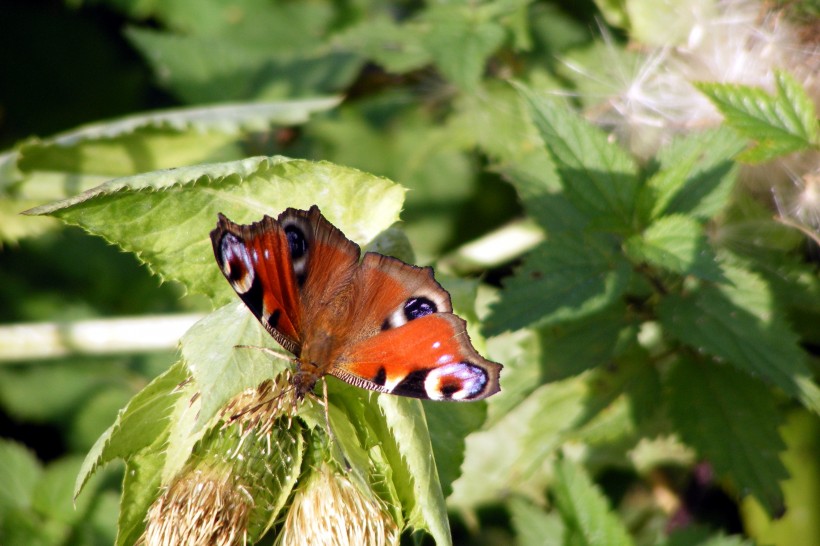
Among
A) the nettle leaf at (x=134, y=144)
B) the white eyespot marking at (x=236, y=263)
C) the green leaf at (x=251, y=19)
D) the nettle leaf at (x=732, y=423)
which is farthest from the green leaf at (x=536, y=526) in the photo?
the green leaf at (x=251, y=19)

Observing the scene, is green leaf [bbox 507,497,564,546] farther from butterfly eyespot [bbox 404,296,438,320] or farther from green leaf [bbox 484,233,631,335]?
butterfly eyespot [bbox 404,296,438,320]

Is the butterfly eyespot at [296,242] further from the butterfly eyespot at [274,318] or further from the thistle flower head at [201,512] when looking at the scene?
the thistle flower head at [201,512]

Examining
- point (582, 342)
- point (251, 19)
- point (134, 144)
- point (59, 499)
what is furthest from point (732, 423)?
point (251, 19)

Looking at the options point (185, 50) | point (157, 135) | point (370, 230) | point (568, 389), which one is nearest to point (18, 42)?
point (185, 50)

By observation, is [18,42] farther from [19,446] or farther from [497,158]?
[497,158]

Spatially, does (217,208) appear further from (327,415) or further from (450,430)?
(450,430)
